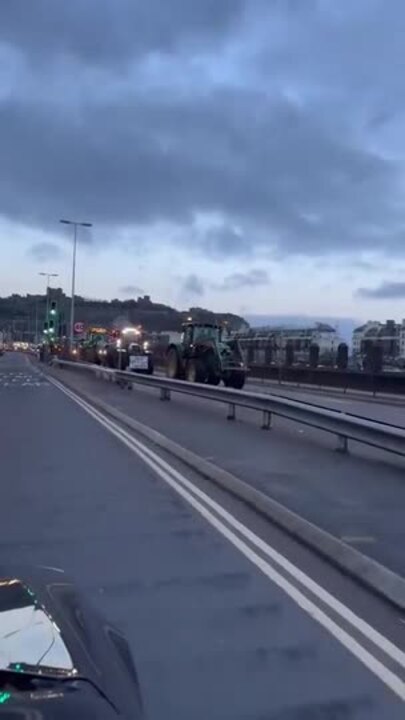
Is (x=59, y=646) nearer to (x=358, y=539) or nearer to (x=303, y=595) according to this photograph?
(x=303, y=595)

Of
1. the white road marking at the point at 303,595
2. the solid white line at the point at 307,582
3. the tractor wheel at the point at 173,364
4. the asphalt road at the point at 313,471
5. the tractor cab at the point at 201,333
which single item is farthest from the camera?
the tractor wheel at the point at 173,364

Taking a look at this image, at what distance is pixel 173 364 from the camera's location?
4425 centimetres

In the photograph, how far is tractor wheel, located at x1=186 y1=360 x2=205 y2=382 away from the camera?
41938 millimetres

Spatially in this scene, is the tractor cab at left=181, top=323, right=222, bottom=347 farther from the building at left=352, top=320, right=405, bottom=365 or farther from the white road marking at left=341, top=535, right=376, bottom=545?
the white road marking at left=341, top=535, right=376, bottom=545

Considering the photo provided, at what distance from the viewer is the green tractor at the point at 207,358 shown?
4134 cm

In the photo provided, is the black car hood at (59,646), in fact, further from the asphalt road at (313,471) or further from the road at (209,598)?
the asphalt road at (313,471)

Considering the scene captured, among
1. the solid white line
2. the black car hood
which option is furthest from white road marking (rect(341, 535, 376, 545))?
the black car hood

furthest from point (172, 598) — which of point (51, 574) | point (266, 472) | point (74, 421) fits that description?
point (74, 421)

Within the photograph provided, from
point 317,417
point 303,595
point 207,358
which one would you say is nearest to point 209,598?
point 303,595

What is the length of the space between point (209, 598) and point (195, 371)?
3404 centimetres

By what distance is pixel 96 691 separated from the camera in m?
3.56

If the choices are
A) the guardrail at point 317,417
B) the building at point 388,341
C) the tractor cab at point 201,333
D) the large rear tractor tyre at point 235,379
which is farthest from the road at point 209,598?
the building at point 388,341

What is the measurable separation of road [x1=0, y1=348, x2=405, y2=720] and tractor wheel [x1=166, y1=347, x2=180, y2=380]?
2809 centimetres

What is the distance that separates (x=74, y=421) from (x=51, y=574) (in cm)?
2170
